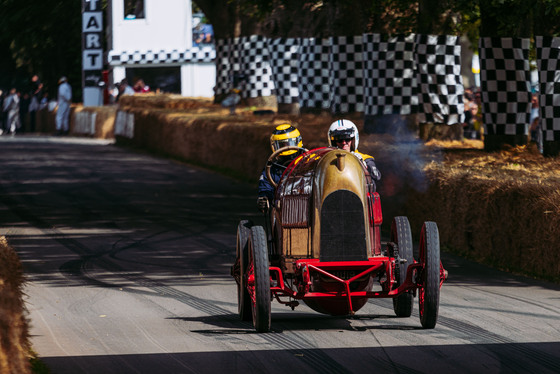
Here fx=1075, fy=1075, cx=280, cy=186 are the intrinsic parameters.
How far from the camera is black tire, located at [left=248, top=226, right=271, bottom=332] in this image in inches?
279

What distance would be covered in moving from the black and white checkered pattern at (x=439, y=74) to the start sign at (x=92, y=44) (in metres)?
22.8

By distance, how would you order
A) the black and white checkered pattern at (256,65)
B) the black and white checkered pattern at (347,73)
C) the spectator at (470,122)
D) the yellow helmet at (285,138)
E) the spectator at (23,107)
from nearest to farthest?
the yellow helmet at (285,138), the black and white checkered pattern at (347,73), the spectator at (470,122), the black and white checkered pattern at (256,65), the spectator at (23,107)

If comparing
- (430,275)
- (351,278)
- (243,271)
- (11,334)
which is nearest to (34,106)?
(243,271)

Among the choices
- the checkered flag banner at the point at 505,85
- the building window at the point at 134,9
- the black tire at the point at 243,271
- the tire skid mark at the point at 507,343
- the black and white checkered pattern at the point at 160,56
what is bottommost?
the tire skid mark at the point at 507,343

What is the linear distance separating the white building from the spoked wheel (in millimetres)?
32886

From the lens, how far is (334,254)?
7.27 m

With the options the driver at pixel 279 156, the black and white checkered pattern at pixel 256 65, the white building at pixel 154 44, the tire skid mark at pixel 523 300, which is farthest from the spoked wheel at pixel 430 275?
the white building at pixel 154 44

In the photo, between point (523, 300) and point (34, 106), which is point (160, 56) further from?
point (523, 300)

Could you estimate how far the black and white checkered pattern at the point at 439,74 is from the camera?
15.6m

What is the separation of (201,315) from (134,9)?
109 ft

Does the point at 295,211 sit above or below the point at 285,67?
below

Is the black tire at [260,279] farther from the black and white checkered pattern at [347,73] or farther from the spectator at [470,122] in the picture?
the spectator at [470,122]

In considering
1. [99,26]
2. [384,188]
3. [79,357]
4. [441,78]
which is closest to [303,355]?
[79,357]

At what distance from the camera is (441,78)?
15.6 m
